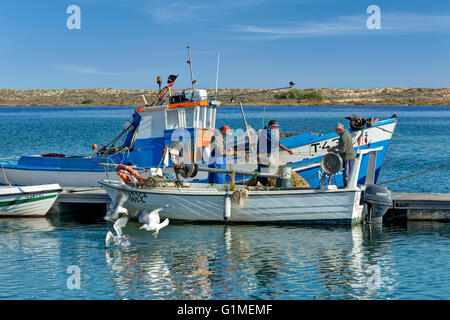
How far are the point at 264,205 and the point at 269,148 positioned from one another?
6.37 ft

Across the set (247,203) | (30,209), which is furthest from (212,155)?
(30,209)

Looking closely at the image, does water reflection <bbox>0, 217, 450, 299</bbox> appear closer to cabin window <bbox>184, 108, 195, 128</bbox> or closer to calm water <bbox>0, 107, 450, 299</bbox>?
calm water <bbox>0, 107, 450, 299</bbox>

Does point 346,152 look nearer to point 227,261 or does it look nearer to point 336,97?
point 227,261

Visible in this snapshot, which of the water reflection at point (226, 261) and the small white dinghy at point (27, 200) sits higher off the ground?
the small white dinghy at point (27, 200)

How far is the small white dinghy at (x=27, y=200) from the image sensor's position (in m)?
19.1

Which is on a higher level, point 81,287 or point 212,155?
point 212,155

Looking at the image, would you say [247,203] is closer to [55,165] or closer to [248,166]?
[248,166]

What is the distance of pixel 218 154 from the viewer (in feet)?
61.8

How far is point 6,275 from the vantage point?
13.1 meters

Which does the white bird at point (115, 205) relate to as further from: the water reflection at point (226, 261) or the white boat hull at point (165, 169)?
the white boat hull at point (165, 169)

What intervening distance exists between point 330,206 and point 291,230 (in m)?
1.23

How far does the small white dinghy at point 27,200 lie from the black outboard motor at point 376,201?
30.3ft

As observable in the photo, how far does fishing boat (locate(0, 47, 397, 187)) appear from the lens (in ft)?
63.1

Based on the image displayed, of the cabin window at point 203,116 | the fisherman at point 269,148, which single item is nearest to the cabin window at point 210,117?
the cabin window at point 203,116
